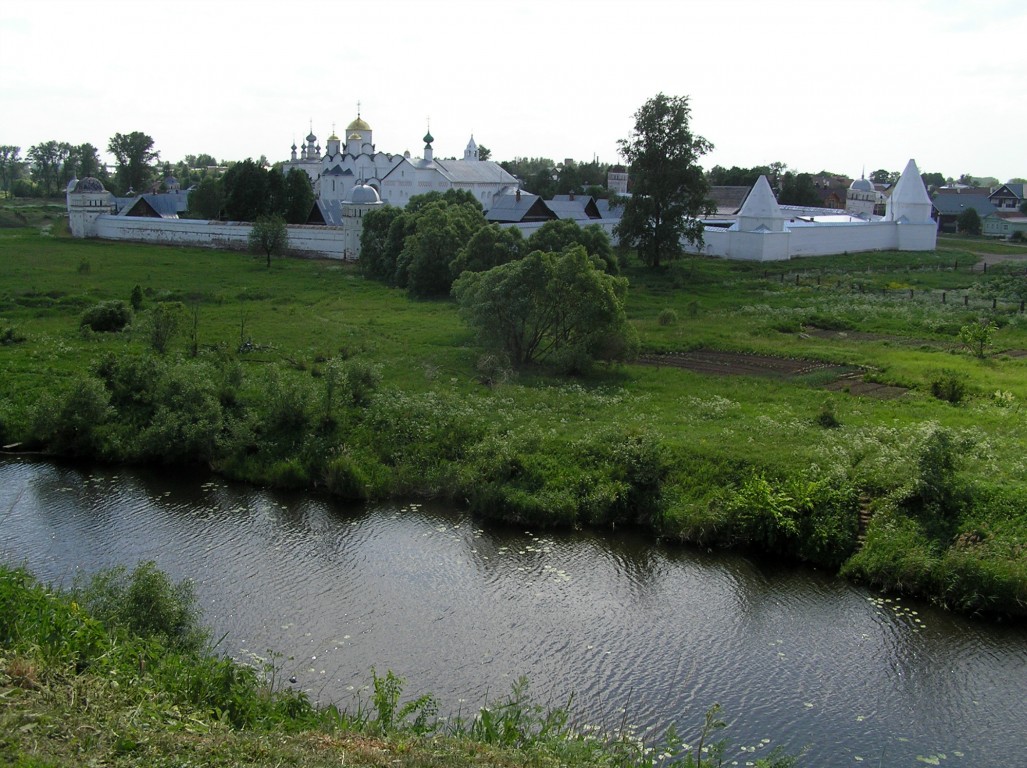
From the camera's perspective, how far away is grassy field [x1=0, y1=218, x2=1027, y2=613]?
12.9 m

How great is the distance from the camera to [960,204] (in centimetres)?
6644

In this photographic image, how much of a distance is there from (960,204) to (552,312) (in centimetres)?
5552

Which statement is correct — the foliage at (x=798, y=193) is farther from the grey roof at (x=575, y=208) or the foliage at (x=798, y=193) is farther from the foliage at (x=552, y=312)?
the foliage at (x=552, y=312)

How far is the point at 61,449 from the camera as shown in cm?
1678

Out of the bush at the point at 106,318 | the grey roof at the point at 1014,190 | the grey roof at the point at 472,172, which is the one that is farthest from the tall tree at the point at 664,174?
the grey roof at the point at 1014,190

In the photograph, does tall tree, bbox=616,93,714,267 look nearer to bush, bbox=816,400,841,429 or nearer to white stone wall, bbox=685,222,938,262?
white stone wall, bbox=685,222,938,262

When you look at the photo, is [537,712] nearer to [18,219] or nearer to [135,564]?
[135,564]

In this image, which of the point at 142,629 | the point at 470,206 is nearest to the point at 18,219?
the point at 470,206

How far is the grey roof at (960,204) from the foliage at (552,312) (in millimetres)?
52978

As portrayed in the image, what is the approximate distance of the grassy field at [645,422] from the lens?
12875 mm

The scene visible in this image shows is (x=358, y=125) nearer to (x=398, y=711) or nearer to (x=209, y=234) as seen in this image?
(x=209, y=234)

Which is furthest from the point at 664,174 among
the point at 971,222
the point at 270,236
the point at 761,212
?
the point at 971,222

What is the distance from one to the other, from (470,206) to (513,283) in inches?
635

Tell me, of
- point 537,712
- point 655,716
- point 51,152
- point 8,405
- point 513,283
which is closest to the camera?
point 537,712
